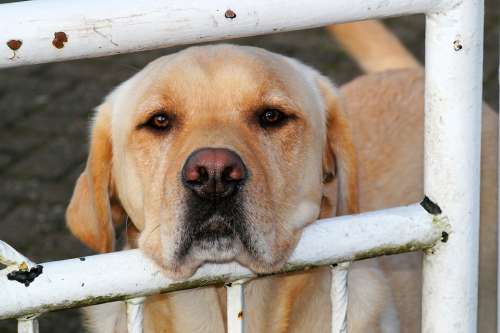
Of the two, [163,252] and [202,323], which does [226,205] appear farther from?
[202,323]

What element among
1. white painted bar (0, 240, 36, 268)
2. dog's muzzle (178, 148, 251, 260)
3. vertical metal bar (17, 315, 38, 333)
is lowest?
vertical metal bar (17, 315, 38, 333)

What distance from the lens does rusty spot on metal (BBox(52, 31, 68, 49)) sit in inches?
64.5

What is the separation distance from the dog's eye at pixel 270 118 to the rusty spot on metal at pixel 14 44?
1.19 m

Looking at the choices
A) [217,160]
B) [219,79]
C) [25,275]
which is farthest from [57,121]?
[25,275]

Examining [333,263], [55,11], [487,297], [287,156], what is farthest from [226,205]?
[487,297]

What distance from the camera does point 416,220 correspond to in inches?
77.4

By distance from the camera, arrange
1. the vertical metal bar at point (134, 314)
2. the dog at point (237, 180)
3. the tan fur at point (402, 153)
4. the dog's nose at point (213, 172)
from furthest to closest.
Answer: the tan fur at point (402, 153) < the dog at point (237, 180) < the dog's nose at point (213, 172) < the vertical metal bar at point (134, 314)

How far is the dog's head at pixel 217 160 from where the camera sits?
2.24 metres

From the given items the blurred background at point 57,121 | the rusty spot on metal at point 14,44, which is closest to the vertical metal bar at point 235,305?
the rusty spot on metal at point 14,44

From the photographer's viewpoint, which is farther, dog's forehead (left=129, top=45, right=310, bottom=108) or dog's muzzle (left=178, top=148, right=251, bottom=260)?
dog's forehead (left=129, top=45, right=310, bottom=108)

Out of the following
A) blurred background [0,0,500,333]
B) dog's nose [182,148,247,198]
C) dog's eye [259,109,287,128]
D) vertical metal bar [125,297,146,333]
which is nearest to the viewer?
vertical metal bar [125,297,146,333]

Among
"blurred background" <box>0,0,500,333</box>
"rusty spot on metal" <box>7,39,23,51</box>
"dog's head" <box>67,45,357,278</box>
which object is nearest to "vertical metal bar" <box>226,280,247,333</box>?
"dog's head" <box>67,45,357,278</box>

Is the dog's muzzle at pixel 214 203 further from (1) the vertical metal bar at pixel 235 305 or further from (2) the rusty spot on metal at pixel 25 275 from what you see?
(2) the rusty spot on metal at pixel 25 275

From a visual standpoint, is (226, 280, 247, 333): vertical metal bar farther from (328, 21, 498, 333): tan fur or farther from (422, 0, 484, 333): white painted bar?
(328, 21, 498, 333): tan fur
